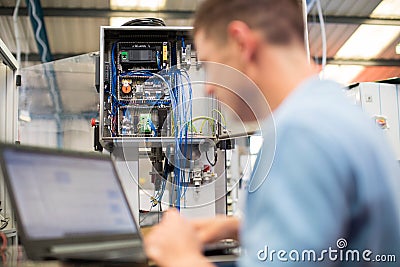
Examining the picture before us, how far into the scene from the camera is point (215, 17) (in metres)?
0.82

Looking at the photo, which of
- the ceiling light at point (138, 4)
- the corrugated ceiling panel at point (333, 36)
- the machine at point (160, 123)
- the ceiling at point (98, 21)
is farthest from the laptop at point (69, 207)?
→ the corrugated ceiling panel at point (333, 36)

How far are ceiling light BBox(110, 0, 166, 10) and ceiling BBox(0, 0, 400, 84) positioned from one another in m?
0.04

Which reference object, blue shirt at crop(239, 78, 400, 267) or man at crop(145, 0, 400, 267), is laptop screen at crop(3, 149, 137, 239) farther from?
blue shirt at crop(239, 78, 400, 267)

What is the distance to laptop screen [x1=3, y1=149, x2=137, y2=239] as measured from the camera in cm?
Answer: 73

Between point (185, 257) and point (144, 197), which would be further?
point (144, 197)

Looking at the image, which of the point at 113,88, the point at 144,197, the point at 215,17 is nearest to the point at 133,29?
the point at 113,88

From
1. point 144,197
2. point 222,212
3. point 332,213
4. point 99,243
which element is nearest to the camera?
point 332,213

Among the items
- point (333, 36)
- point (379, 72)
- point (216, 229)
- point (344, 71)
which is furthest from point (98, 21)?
point (216, 229)

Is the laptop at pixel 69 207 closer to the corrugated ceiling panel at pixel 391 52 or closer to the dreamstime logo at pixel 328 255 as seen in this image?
the dreamstime logo at pixel 328 255

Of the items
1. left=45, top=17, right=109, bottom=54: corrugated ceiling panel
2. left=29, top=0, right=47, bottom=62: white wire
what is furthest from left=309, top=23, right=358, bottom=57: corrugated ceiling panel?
left=29, top=0, right=47, bottom=62: white wire

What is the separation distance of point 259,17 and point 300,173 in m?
0.28

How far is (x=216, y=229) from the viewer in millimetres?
880

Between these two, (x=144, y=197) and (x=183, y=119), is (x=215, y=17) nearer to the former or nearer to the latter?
(x=183, y=119)

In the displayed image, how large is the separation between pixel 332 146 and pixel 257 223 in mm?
130
